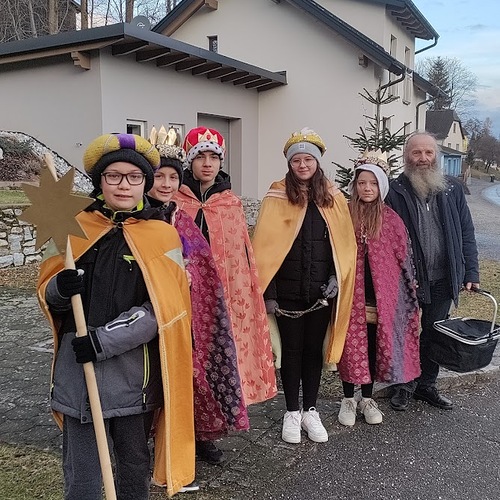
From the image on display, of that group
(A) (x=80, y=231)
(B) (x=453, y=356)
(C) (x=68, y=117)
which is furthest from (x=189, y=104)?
(A) (x=80, y=231)

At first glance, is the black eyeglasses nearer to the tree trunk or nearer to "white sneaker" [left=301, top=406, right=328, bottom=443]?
"white sneaker" [left=301, top=406, right=328, bottom=443]

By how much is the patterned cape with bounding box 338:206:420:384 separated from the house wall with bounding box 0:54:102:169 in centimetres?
772

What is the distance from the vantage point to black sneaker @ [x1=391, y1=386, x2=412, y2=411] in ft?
14.0

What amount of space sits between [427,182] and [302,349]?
1499 mm

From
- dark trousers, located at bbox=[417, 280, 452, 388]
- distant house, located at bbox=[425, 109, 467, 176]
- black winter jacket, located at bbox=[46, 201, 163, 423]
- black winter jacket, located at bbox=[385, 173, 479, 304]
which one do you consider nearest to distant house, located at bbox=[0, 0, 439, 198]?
black winter jacket, located at bbox=[385, 173, 479, 304]

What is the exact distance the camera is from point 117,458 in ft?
8.00

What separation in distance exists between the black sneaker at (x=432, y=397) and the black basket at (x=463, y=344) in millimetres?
351

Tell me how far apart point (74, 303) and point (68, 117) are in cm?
949

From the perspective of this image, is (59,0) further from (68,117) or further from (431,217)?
(431,217)

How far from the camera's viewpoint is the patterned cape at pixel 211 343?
3.14m

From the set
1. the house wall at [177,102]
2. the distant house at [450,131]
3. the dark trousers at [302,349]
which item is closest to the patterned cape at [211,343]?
the dark trousers at [302,349]

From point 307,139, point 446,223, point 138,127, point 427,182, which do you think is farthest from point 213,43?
point 307,139

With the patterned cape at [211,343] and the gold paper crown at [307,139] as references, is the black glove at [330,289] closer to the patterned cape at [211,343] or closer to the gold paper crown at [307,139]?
the patterned cape at [211,343]

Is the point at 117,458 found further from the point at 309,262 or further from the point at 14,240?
the point at 14,240
